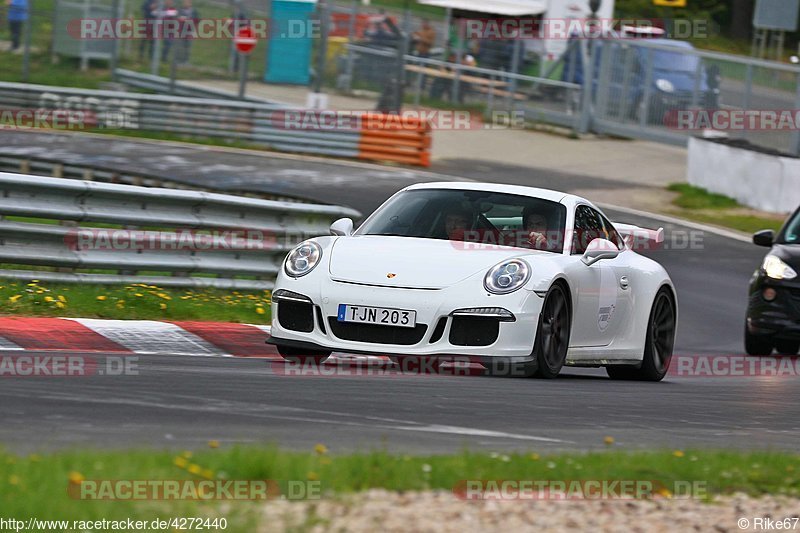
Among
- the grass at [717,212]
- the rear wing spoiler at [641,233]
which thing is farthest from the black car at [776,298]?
the grass at [717,212]

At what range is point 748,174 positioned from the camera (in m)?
23.9

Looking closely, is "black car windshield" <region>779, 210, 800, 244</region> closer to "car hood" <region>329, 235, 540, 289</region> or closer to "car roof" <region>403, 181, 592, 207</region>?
"car roof" <region>403, 181, 592, 207</region>

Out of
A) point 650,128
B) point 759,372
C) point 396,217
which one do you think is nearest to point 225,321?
point 396,217

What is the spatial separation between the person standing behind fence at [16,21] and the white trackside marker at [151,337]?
22.1 m

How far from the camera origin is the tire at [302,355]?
8.84 m

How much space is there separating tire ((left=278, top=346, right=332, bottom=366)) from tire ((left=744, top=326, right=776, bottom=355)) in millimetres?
5186

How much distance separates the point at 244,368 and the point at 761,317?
19.6ft

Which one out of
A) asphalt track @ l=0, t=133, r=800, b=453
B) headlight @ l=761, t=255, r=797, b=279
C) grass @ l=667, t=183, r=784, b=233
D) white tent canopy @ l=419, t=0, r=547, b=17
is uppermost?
white tent canopy @ l=419, t=0, r=547, b=17

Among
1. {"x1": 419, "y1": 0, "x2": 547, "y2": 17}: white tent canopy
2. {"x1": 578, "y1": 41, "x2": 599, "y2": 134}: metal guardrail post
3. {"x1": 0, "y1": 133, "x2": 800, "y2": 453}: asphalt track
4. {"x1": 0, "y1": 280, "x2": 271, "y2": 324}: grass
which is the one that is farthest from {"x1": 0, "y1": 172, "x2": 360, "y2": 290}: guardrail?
{"x1": 419, "y1": 0, "x2": 547, "y2": 17}: white tent canopy

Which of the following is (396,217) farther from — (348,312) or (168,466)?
(168,466)

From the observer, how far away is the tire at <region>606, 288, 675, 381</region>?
10.6 meters

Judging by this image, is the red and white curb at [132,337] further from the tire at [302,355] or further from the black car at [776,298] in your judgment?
the black car at [776,298]

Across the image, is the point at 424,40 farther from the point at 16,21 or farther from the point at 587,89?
the point at 16,21

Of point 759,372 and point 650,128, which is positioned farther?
point 650,128
